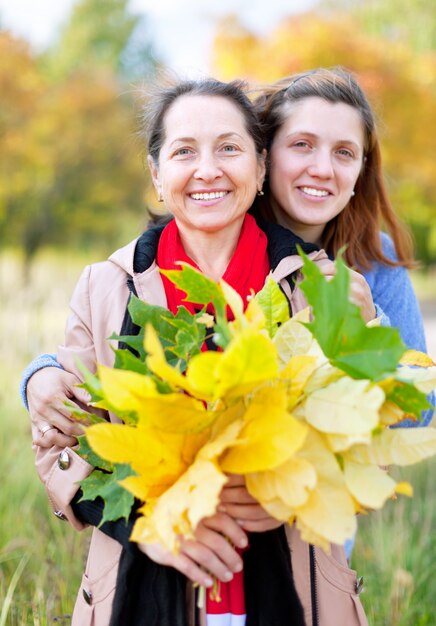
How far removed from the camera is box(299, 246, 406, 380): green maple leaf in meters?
1.36

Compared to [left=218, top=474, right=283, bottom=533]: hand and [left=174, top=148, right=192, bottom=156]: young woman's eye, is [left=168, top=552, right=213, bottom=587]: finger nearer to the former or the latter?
[left=218, top=474, right=283, bottom=533]: hand

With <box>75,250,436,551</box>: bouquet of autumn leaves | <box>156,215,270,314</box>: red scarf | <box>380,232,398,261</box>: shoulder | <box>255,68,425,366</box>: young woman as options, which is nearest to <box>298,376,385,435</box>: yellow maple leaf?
<box>75,250,436,551</box>: bouquet of autumn leaves

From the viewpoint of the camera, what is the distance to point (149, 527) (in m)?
1.42

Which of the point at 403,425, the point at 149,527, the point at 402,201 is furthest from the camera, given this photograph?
the point at 402,201

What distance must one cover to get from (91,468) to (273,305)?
2.08ft

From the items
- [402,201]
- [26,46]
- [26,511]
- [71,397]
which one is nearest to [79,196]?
[26,46]

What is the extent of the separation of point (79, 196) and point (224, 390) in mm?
19838

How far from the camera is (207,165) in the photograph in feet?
6.64

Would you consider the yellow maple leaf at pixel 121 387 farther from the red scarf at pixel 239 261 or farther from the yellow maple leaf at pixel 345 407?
the red scarf at pixel 239 261

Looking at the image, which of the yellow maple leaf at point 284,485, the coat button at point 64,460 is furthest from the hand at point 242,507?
the coat button at point 64,460

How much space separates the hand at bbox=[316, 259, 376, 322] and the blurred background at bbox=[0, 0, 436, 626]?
0.82 metres

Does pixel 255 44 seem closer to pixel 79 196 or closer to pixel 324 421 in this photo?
pixel 79 196

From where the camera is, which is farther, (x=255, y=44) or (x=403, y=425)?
(x=255, y=44)

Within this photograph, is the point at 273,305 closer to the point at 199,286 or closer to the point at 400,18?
the point at 199,286
